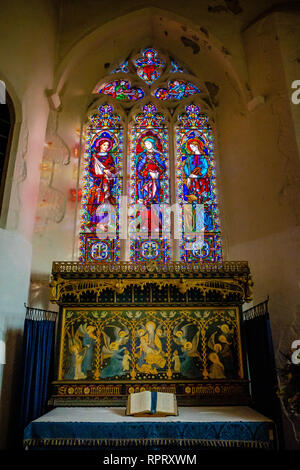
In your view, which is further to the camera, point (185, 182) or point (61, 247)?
point (185, 182)

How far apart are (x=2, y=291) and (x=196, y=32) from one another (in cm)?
678

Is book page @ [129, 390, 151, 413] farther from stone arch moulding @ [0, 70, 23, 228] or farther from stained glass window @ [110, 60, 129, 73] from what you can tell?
stained glass window @ [110, 60, 129, 73]

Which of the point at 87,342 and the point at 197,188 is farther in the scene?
the point at 197,188

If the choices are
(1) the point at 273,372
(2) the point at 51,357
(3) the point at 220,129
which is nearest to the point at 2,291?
(2) the point at 51,357

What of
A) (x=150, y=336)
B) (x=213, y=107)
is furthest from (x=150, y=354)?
(x=213, y=107)

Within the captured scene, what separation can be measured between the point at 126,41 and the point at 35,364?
7384 millimetres

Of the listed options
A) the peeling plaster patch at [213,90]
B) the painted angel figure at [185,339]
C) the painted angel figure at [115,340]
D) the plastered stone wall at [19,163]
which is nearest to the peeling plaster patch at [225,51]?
the peeling plaster patch at [213,90]

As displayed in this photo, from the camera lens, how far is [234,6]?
8281mm

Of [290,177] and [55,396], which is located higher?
[290,177]

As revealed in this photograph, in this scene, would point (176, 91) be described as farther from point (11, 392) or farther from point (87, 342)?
point (11, 392)

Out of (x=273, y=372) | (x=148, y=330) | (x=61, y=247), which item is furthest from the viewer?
(x=61, y=247)
